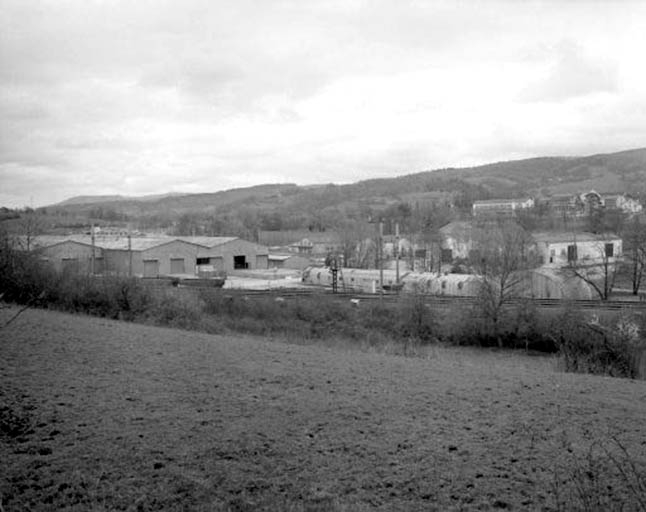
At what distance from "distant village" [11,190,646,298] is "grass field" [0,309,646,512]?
80.5ft

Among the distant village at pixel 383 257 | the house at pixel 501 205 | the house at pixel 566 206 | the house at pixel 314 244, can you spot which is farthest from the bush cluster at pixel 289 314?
the house at pixel 501 205

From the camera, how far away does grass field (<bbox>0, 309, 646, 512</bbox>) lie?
23.3 ft

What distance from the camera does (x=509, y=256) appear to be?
124 feet

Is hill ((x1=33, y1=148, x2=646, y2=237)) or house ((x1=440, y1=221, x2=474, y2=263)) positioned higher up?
hill ((x1=33, y1=148, x2=646, y2=237))

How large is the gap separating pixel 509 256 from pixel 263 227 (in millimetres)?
88250

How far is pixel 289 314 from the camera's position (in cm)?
Answer: 3469

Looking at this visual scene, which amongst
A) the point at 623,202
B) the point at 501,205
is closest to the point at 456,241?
the point at 501,205

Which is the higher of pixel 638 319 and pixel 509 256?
pixel 509 256

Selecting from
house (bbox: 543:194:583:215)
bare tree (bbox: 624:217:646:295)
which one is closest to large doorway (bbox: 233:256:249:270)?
bare tree (bbox: 624:217:646:295)

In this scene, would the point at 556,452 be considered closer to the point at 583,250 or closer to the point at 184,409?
the point at 184,409

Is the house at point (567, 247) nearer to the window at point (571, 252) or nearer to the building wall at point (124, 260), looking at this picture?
the window at point (571, 252)

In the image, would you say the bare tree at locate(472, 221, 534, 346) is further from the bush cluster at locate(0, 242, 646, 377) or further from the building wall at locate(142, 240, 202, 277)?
the building wall at locate(142, 240, 202, 277)

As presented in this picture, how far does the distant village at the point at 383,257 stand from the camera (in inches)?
1722

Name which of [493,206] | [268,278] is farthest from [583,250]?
[493,206]
